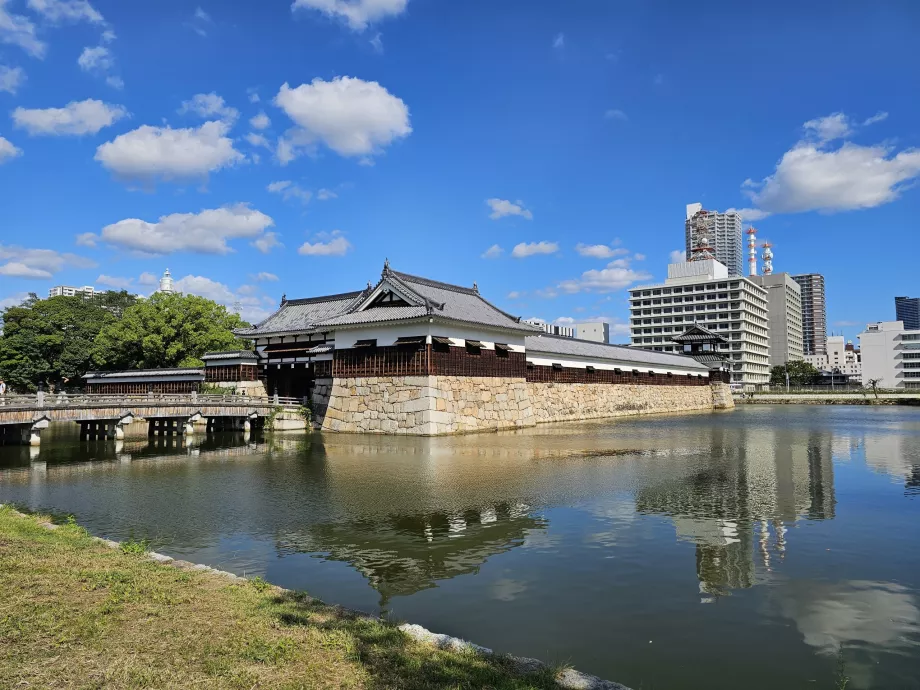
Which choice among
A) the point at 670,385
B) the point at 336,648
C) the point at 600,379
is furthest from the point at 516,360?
the point at 336,648

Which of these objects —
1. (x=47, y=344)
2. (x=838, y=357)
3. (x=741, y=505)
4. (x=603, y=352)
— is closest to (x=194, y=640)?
(x=741, y=505)

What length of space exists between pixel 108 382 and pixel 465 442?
35.0 m

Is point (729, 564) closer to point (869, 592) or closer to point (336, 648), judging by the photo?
point (869, 592)

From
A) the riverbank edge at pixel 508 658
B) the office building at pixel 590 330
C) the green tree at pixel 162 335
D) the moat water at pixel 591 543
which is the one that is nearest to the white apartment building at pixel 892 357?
the office building at pixel 590 330

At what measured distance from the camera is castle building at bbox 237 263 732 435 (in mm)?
33719

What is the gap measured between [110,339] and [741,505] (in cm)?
5259

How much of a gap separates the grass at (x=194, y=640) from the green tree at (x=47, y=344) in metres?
53.4

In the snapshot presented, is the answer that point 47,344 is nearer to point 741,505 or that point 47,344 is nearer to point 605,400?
point 605,400

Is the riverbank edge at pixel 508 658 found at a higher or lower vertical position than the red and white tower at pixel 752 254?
lower

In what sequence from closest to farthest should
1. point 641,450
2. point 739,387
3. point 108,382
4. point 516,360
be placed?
point 641,450
point 516,360
point 108,382
point 739,387

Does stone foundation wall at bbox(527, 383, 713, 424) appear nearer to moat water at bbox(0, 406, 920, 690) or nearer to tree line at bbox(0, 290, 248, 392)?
moat water at bbox(0, 406, 920, 690)

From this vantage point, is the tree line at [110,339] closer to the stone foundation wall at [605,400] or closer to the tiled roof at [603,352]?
the tiled roof at [603,352]

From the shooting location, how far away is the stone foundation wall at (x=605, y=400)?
4525 centimetres

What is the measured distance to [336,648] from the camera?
5.73 meters
